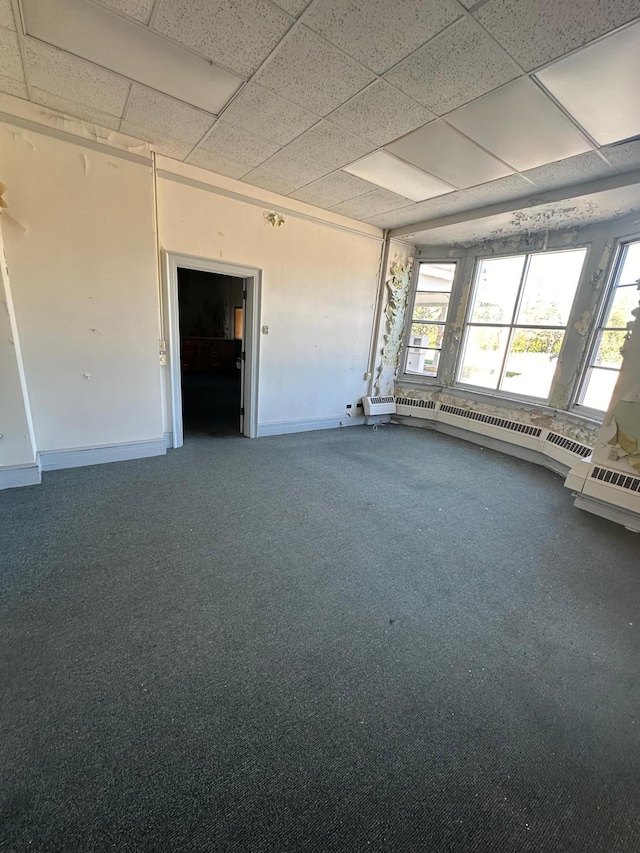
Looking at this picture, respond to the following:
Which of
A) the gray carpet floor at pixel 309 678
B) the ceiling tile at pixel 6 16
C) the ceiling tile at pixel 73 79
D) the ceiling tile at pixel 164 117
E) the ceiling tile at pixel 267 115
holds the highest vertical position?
the ceiling tile at pixel 267 115

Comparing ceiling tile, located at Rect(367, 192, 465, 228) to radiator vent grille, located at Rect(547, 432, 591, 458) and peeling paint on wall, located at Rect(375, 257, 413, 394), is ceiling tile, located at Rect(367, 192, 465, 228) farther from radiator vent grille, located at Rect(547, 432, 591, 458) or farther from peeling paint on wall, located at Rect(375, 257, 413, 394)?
radiator vent grille, located at Rect(547, 432, 591, 458)

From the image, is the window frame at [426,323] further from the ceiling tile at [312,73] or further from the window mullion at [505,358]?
the ceiling tile at [312,73]

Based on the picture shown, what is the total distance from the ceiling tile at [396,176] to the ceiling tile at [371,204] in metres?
0.15

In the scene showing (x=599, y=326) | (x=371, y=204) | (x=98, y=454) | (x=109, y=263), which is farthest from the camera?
(x=371, y=204)

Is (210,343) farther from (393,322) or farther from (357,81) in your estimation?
(357,81)

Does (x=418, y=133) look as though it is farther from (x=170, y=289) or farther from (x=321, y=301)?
(x=170, y=289)

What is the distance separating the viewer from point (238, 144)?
286 cm

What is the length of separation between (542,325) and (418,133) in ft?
9.52

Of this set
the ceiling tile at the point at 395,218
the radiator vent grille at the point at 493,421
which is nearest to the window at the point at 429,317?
the radiator vent grille at the point at 493,421

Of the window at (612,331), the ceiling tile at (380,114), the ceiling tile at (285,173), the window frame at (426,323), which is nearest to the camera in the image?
the ceiling tile at (380,114)

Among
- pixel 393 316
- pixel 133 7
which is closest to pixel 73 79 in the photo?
pixel 133 7

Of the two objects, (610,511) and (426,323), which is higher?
(426,323)

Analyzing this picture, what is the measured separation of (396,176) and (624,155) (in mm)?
1730

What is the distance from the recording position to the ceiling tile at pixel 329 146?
2579 millimetres
